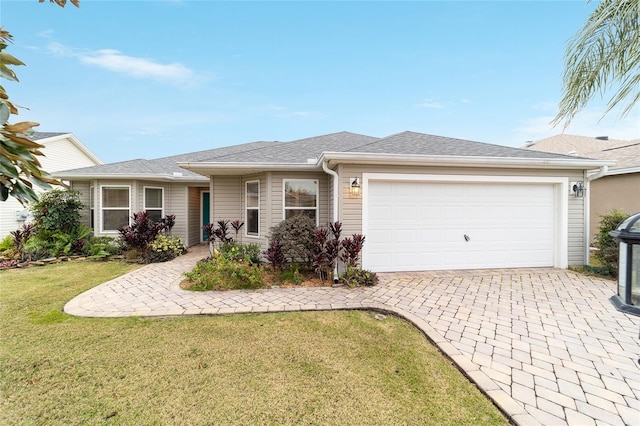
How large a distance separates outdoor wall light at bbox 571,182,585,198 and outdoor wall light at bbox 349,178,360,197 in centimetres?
588

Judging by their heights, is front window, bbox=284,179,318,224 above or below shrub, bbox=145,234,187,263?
above

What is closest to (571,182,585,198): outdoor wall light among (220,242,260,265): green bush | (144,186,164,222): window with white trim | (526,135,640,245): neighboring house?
(526,135,640,245): neighboring house

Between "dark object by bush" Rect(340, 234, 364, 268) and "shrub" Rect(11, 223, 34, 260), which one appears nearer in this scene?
"dark object by bush" Rect(340, 234, 364, 268)

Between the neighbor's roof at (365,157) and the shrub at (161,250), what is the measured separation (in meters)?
2.31

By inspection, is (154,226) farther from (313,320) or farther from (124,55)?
(313,320)

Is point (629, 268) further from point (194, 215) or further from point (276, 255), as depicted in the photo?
point (194, 215)

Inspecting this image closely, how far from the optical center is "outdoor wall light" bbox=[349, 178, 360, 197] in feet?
19.4

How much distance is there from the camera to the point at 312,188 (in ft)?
24.6

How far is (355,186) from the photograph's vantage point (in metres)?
5.91

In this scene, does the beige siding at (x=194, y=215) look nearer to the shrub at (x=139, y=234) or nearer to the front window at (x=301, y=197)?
the shrub at (x=139, y=234)

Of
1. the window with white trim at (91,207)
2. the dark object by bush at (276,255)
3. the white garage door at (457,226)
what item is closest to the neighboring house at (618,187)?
the white garage door at (457,226)

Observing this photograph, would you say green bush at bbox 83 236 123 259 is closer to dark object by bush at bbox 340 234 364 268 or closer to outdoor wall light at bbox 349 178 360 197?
dark object by bush at bbox 340 234 364 268

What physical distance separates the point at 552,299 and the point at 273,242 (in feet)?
18.6

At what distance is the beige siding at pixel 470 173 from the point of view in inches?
237
